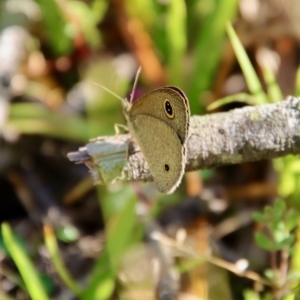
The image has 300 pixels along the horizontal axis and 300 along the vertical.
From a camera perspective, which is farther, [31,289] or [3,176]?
[3,176]

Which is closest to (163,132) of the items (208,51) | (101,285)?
(101,285)

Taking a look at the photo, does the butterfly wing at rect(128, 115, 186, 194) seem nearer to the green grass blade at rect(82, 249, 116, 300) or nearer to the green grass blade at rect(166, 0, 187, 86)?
the green grass blade at rect(82, 249, 116, 300)

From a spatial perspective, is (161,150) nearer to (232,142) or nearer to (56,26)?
(232,142)

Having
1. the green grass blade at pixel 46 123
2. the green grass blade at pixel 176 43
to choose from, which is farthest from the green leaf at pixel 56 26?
A: the green grass blade at pixel 176 43

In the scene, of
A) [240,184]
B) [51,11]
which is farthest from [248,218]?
[51,11]

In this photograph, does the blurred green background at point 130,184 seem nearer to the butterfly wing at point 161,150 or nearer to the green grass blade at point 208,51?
the green grass blade at point 208,51

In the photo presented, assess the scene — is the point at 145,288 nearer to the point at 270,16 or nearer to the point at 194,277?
the point at 194,277
